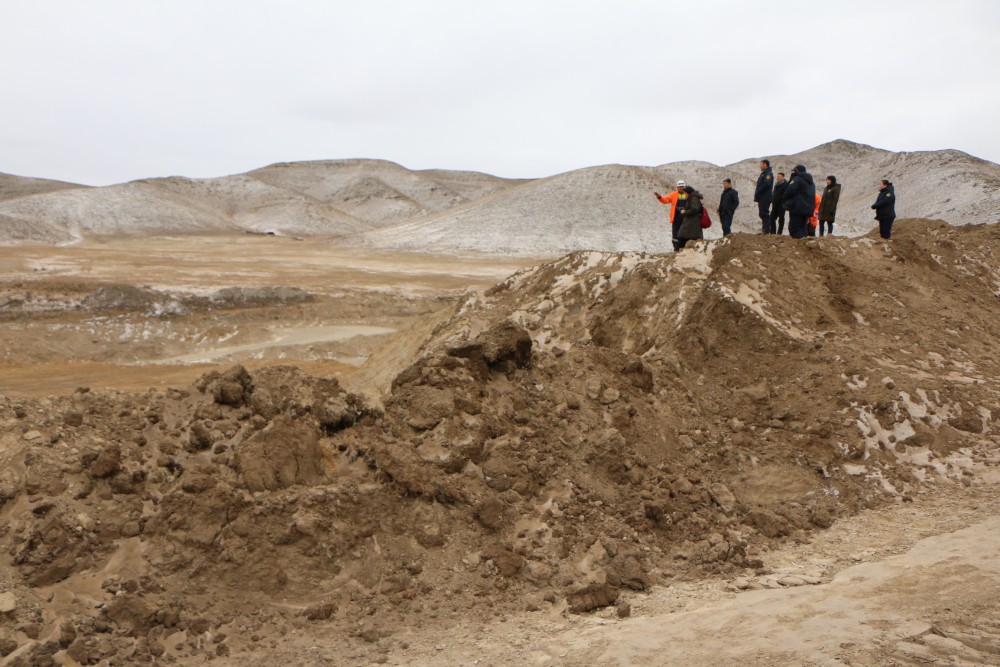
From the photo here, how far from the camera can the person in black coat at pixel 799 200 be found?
12.5 m

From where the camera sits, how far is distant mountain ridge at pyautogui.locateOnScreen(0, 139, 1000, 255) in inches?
1750

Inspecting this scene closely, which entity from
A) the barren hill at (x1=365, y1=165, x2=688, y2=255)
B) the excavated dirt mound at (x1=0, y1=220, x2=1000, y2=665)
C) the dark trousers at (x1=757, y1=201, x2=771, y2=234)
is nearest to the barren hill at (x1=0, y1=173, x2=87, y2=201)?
the barren hill at (x1=365, y1=165, x2=688, y2=255)

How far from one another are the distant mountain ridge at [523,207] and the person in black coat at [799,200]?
94.5ft

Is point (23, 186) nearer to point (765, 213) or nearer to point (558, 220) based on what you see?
point (558, 220)

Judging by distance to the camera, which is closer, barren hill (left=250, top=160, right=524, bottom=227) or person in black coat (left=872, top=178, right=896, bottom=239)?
person in black coat (left=872, top=178, right=896, bottom=239)

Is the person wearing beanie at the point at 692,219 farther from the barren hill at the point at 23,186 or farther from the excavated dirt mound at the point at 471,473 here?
the barren hill at the point at 23,186

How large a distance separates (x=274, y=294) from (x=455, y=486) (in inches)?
625

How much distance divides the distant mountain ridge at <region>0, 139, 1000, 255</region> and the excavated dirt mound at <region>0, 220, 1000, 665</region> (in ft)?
109

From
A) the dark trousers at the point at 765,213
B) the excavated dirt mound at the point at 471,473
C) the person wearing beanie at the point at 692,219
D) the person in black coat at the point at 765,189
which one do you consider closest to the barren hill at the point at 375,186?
the dark trousers at the point at 765,213

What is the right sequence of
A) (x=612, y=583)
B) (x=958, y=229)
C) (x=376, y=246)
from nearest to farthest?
(x=612, y=583) → (x=958, y=229) → (x=376, y=246)

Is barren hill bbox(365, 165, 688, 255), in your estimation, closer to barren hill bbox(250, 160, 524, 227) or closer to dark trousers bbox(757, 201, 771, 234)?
dark trousers bbox(757, 201, 771, 234)

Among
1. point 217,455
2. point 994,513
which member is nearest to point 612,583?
point 217,455

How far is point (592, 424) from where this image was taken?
675 cm

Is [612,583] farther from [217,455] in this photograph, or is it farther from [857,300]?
[857,300]
